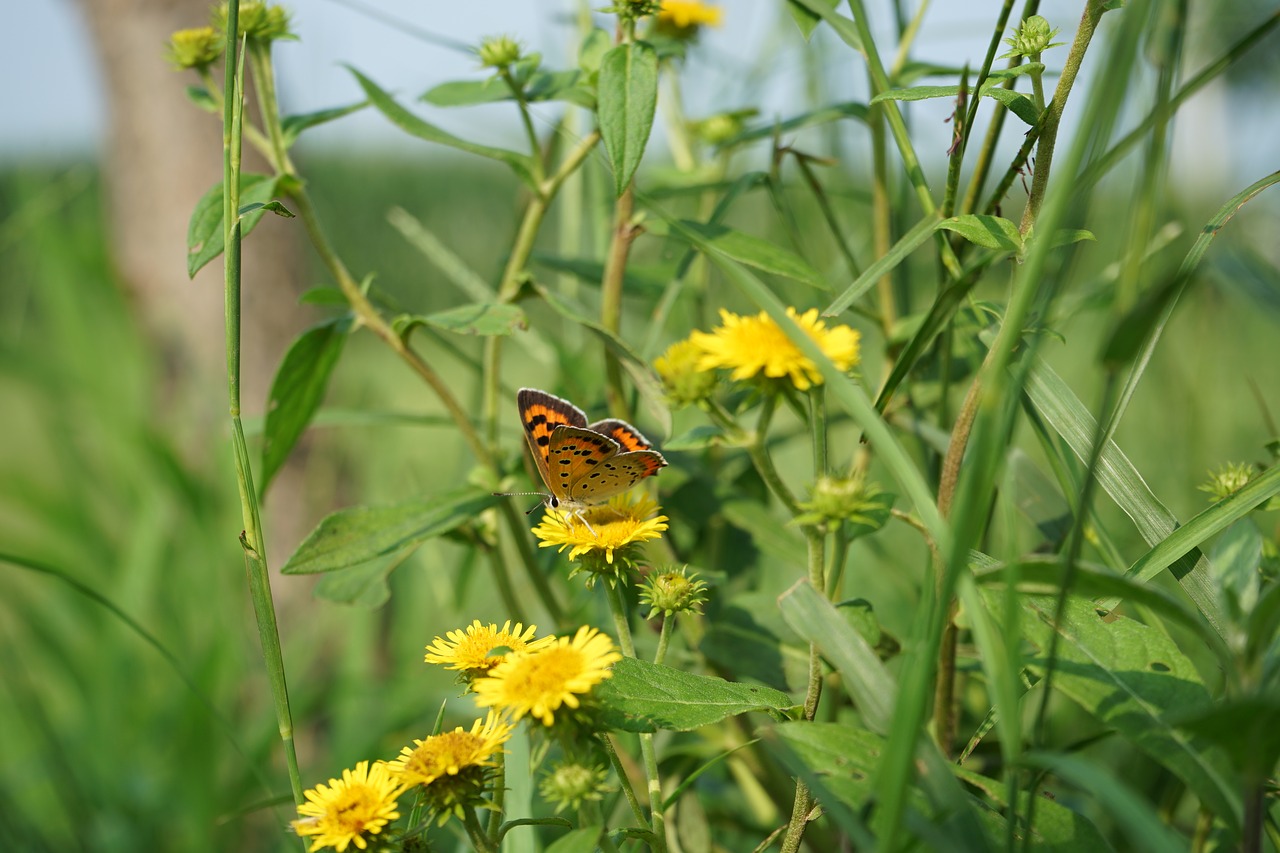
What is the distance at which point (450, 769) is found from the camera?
0.45m

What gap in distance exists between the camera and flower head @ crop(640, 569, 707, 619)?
1.74 ft

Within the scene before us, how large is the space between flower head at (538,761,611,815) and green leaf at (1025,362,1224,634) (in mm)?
282

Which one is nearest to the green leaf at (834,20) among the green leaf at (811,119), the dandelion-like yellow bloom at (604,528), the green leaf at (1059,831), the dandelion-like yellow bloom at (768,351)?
the green leaf at (811,119)

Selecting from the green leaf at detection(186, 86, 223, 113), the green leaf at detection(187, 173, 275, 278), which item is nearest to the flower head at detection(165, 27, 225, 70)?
the green leaf at detection(186, 86, 223, 113)

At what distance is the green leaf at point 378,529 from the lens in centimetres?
69

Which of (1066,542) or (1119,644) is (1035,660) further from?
(1066,542)

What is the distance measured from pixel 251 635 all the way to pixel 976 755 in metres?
1.34

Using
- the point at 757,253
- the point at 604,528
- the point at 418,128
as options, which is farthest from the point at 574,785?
the point at 418,128

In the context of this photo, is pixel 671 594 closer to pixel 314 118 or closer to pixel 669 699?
pixel 669 699

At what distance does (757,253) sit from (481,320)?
0.63 ft

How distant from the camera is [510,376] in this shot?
131 inches

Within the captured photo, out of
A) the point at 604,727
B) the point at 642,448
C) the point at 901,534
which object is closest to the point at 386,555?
the point at 642,448

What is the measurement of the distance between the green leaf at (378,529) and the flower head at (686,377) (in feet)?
0.60

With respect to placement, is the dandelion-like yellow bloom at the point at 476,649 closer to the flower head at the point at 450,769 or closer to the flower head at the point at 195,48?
the flower head at the point at 450,769
